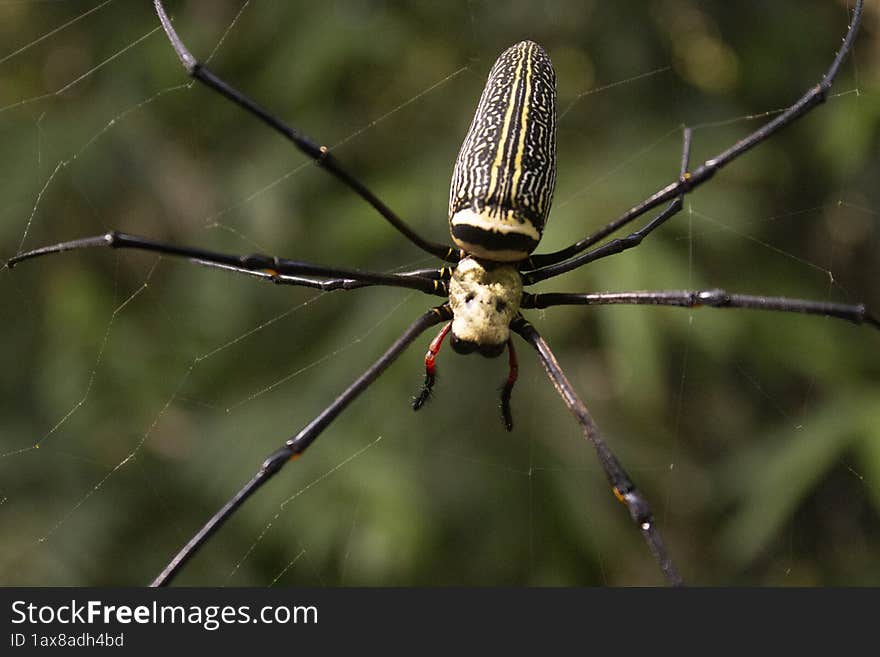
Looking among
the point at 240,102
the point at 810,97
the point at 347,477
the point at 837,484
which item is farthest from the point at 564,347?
the point at 240,102

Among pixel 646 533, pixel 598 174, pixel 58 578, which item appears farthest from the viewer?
pixel 598 174

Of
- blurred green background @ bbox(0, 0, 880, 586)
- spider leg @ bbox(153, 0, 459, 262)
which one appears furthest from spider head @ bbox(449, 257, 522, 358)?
blurred green background @ bbox(0, 0, 880, 586)

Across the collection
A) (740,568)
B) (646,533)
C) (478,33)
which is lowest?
(646,533)

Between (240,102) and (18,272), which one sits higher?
(18,272)

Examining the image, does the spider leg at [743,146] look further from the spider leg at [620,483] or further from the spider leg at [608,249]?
the spider leg at [620,483]

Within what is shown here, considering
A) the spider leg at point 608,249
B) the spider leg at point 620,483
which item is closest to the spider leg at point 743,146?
A: the spider leg at point 608,249

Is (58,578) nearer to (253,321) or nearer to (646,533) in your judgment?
(253,321)
